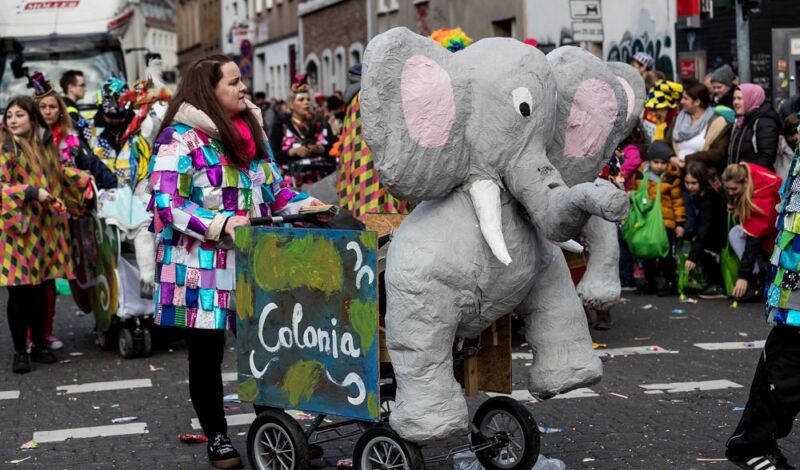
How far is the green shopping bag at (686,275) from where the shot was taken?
12.3 m

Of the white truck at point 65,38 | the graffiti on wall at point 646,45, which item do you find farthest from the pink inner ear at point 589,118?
the white truck at point 65,38

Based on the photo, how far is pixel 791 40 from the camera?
1738 cm

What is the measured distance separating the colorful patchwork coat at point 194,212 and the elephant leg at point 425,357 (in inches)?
43.6

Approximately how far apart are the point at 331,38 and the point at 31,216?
104ft

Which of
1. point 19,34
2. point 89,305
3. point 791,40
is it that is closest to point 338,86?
point 19,34

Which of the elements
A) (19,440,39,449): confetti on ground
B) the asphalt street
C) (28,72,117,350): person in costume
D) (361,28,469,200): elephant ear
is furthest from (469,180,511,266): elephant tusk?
(28,72,117,350): person in costume

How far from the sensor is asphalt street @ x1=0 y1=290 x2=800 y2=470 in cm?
655

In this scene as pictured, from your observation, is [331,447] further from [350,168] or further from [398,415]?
[350,168]

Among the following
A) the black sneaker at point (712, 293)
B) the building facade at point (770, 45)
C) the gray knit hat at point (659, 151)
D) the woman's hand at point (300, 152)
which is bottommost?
the black sneaker at point (712, 293)

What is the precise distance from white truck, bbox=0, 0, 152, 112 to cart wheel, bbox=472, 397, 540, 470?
16.9 meters

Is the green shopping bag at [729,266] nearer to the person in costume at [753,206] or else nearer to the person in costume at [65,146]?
the person in costume at [753,206]

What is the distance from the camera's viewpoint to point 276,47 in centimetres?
4969

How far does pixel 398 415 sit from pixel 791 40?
1340cm

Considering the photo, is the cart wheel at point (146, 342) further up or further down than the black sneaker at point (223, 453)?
further up
